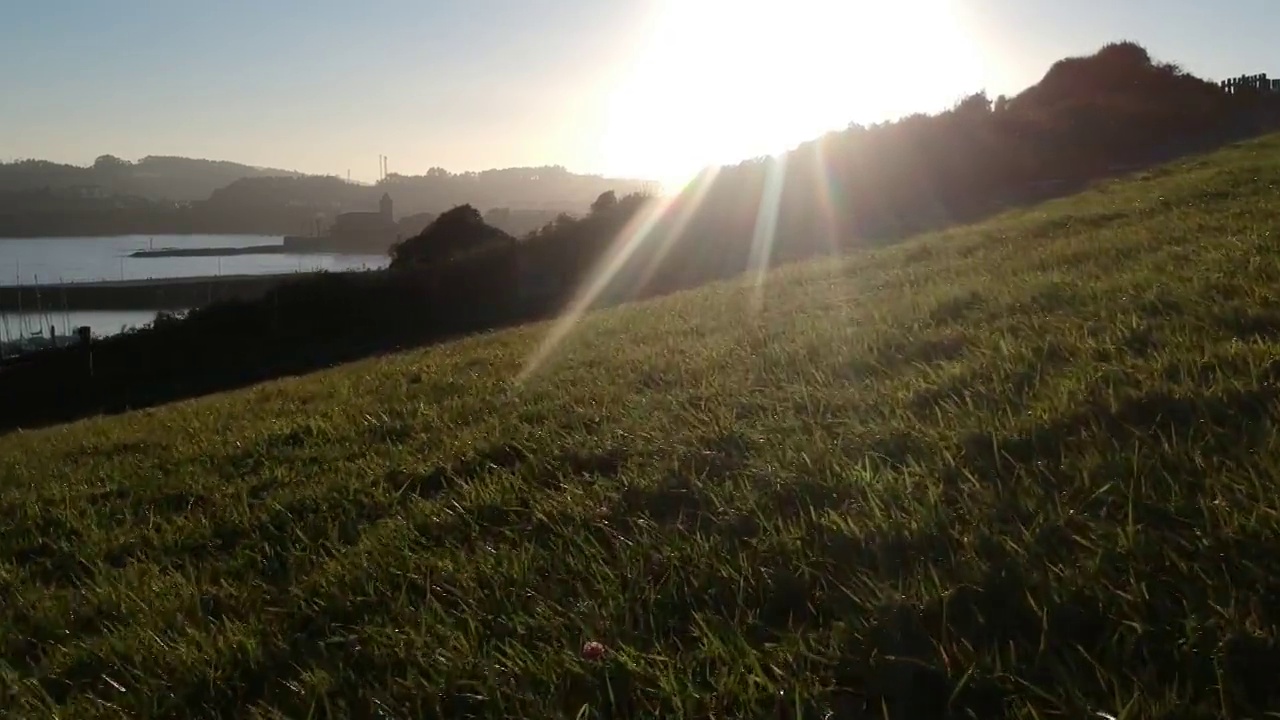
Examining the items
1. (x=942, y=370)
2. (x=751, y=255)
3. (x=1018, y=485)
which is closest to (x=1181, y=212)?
(x=942, y=370)

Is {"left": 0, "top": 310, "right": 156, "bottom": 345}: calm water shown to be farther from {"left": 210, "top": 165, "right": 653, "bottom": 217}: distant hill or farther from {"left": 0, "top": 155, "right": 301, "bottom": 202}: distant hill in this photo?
{"left": 0, "top": 155, "right": 301, "bottom": 202}: distant hill

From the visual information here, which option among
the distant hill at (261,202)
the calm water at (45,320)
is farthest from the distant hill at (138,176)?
the calm water at (45,320)

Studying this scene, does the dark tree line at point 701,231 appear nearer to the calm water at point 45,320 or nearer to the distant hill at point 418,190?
the calm water at point 45,320

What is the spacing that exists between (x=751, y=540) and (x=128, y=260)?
74424mm

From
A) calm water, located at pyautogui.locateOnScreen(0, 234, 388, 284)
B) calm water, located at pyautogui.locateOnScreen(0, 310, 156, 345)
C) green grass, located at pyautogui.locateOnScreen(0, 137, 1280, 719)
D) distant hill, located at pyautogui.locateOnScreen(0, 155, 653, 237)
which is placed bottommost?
calm water, located at pyautogui.locateOnScreen(0, 310, 156, 345)

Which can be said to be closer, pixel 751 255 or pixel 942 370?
pixel 942 370

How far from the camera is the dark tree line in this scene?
1984 centimetres

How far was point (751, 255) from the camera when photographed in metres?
19.5

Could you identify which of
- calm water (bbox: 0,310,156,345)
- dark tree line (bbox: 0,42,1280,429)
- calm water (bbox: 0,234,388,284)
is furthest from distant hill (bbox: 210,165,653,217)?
dark tree line (bbox: 0,42,1280,429)

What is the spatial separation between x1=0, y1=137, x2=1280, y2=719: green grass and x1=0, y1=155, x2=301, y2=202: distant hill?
4708 inches

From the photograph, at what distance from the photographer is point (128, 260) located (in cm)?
6738

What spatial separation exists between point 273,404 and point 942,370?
4.81 m

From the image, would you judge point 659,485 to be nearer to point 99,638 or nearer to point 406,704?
point 406,704

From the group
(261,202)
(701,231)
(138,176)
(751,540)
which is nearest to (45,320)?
(701,231)
